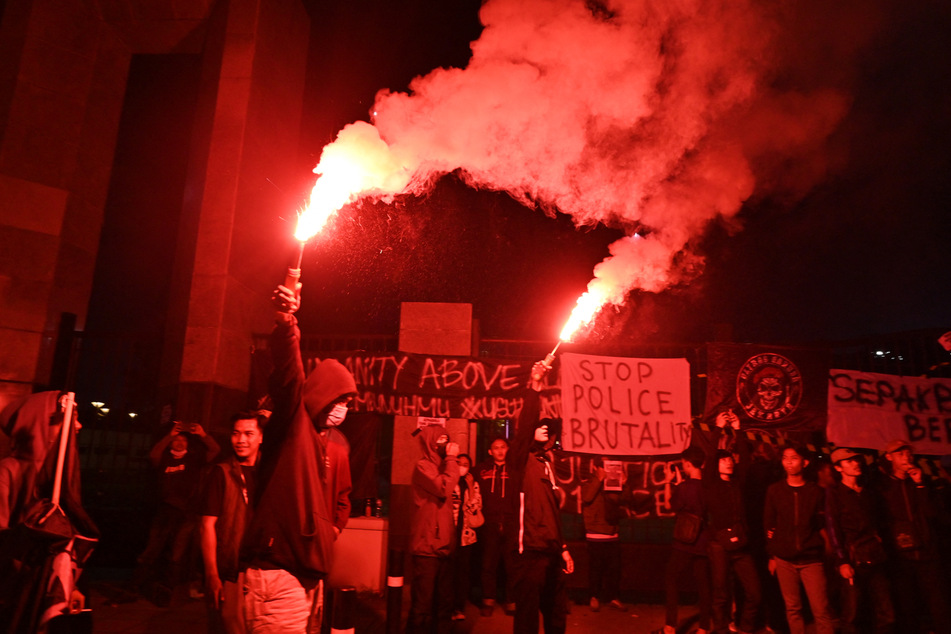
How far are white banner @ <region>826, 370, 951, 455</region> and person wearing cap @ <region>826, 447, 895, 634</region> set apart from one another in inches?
73.3

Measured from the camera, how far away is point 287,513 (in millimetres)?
3010

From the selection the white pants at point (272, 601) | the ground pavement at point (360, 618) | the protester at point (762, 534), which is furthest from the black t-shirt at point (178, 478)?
the protester at point (762, 534)

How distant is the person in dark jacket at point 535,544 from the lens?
5559mm

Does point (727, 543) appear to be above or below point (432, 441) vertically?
below

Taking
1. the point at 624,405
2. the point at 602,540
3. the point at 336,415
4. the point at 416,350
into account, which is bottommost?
the point at 602,540

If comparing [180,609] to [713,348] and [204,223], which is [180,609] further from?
[713,348]

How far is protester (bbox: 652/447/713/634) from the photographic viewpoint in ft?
22.9

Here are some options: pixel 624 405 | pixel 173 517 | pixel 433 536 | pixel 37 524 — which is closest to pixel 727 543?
pixel 624 405

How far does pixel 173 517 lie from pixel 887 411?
956 cm

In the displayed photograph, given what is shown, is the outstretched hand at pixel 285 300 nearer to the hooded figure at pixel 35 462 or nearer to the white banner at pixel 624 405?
the hooded figure at pixel 35 462

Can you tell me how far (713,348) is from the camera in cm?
896

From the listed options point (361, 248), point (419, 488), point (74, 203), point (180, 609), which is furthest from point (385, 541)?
point (361, 248)

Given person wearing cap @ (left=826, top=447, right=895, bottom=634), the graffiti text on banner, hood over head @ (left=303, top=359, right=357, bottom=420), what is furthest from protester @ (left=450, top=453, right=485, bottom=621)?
hood over head @ (left=303, top=359, right=357, bottom=420)

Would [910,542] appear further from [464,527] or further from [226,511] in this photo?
[226,511]
